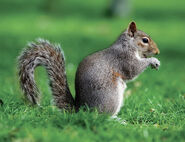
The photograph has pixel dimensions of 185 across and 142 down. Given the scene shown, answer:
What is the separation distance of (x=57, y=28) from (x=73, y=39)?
51.8 inches

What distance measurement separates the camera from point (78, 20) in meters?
12.1

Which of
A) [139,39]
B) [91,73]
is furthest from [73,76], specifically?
[91,73]

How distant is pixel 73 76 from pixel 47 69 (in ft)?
7.96

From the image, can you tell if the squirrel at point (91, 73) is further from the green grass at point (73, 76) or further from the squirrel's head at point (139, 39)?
the green grass at point (73, 76)

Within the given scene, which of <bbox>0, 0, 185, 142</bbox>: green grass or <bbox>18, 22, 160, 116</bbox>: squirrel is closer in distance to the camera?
<bbox>0, 0, 185, 142</bbox>: green grass

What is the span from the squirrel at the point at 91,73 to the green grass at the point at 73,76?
0.17 metres

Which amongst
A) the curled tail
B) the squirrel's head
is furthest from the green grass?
the squirrel's head

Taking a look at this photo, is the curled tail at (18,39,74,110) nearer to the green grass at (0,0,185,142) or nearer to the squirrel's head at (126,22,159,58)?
the green grass at (0,0,185,142)

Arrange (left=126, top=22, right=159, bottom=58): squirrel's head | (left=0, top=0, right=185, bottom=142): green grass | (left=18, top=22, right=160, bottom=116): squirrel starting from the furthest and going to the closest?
(left=126, top=22, right=159, bottom=58): squirrel's head, (left=18, top=22, right=160, bottom=116): squirrel, (left=0, top=0, right=185, bottom=142): green grass

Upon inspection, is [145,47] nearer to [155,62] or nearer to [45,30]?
[155,62]

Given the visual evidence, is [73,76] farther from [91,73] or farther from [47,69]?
[91,73]

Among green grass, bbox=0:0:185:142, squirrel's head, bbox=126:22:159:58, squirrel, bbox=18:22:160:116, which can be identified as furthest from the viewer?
squirrel's head, bbox=126:22:159:58

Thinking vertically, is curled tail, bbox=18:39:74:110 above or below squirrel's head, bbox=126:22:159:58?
below

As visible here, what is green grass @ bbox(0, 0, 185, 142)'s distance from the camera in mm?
3207
